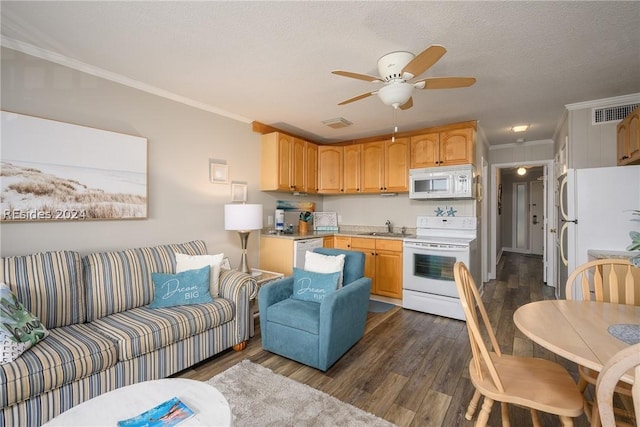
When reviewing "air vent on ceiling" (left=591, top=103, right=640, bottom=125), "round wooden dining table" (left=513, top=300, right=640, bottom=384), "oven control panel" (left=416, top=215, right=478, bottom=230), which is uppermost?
"air vent on ceiling" (left=591, top=103, right=640, bottom=125)

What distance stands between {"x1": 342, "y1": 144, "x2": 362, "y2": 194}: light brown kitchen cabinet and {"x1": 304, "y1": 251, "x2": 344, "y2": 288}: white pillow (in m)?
2.07

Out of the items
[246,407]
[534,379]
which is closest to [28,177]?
[246,407]

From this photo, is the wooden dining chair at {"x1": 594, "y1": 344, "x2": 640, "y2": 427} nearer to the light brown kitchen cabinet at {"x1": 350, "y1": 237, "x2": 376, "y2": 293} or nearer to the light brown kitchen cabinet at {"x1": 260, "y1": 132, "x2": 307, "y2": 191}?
the light brown kitchen cabinet at {"x1": 350, "y1": 237, "x2": 376, "y2": 293}

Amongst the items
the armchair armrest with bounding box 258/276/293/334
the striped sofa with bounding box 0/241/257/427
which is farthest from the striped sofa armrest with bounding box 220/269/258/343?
the armchair armrest with bounding box 258/276/293/334

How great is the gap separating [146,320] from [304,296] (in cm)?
125

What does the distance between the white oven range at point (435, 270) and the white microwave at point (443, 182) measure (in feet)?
1.71

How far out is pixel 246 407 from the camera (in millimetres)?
1885

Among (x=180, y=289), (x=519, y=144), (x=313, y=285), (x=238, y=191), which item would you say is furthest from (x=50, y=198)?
(x=519, y=144)

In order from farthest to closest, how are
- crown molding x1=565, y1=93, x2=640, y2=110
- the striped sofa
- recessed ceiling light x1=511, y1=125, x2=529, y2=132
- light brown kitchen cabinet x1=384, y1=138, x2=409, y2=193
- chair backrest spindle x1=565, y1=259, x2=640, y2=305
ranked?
light brown kitchen cabinet x1=384, y1=138, x2=409, y2=193
recessed ceiling light x1=511, y1=125, x2=529, y2=132
crown molding x1=565, y1=93, x2=640, y2=110
chair backrest spindle x1=565, y1=259, x2=640, y2=305
the striped sofa

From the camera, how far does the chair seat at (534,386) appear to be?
4.08 feet

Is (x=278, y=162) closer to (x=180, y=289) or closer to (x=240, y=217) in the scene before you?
(x=240, y=217)

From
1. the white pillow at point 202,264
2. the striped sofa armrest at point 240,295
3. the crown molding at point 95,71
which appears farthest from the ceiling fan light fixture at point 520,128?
the white pillow at point 202,264

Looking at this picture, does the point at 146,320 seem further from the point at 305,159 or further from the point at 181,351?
the point at 305,159

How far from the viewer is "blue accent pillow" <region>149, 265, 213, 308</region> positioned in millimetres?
2412
